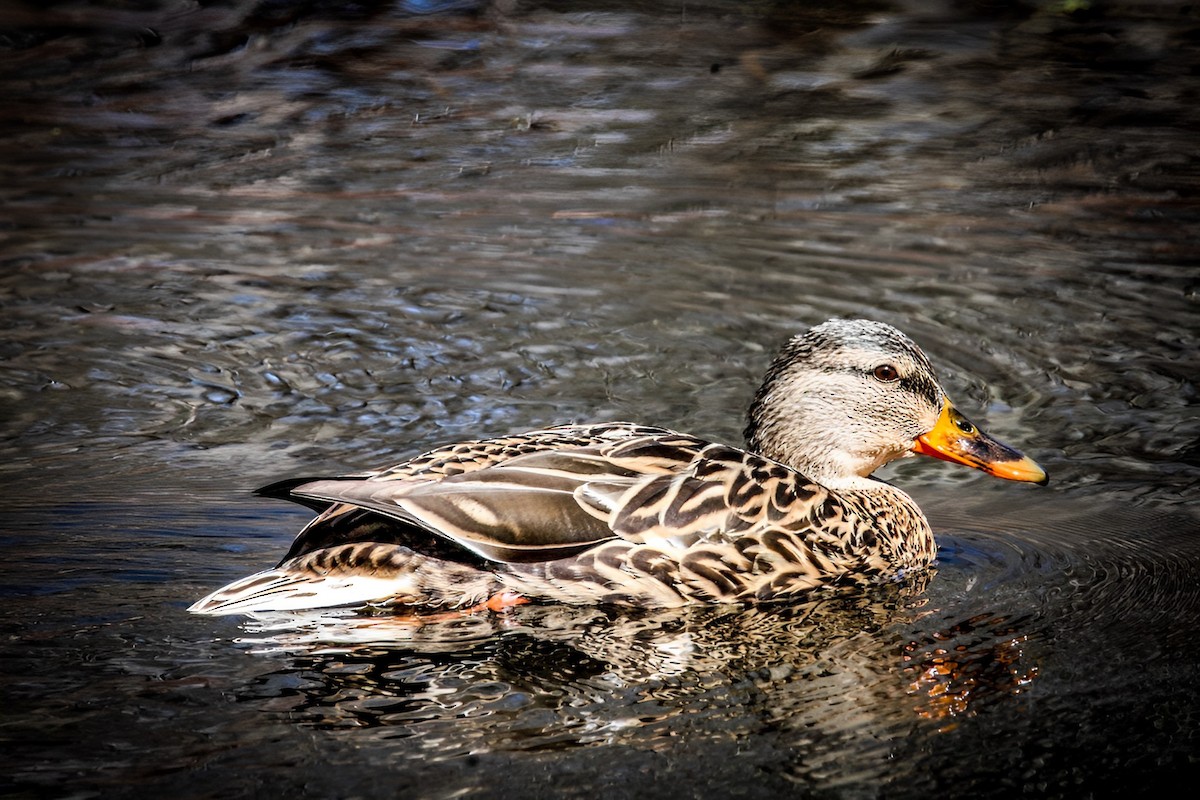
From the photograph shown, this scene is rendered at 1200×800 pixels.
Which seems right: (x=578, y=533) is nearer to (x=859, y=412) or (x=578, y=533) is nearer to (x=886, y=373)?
(x=859, y=412)

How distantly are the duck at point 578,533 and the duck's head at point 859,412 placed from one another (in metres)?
0.37

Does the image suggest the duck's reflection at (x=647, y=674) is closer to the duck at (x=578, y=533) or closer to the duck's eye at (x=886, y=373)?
the duck at (x=578, y=533)

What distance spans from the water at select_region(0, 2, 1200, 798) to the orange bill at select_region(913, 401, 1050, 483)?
26cm

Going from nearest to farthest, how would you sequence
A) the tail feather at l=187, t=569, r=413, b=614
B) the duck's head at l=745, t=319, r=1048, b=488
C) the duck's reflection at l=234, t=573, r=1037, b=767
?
the duck's reflection at l=234, t=573, r=1037, b=767 → the tail feather at l=187, t=569, r=413, b=614 → the duck's head at l=745, t=319, r=1048, b=488

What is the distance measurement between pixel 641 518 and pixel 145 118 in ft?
27.9

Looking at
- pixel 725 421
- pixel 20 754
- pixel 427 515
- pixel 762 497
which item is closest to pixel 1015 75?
pixel 725 421

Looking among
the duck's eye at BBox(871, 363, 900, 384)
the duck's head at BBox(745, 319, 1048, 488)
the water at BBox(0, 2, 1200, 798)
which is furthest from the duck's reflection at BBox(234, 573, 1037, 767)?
the duck's eye at BBox(871, 363, 900, 384)

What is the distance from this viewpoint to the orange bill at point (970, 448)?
621cm

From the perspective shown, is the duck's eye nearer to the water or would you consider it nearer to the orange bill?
the orange bill

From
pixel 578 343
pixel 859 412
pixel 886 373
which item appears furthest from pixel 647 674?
A: pixel 578 343

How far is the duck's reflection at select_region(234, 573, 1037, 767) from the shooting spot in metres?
4.25

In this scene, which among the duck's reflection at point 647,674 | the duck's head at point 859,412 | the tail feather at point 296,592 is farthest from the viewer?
the duck's head at point 859,412

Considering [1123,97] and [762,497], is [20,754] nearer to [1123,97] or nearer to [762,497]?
[762,497]

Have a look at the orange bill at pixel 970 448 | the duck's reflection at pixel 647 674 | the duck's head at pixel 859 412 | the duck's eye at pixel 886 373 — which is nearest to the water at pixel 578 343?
the duck's reflection at pixel 647 674
